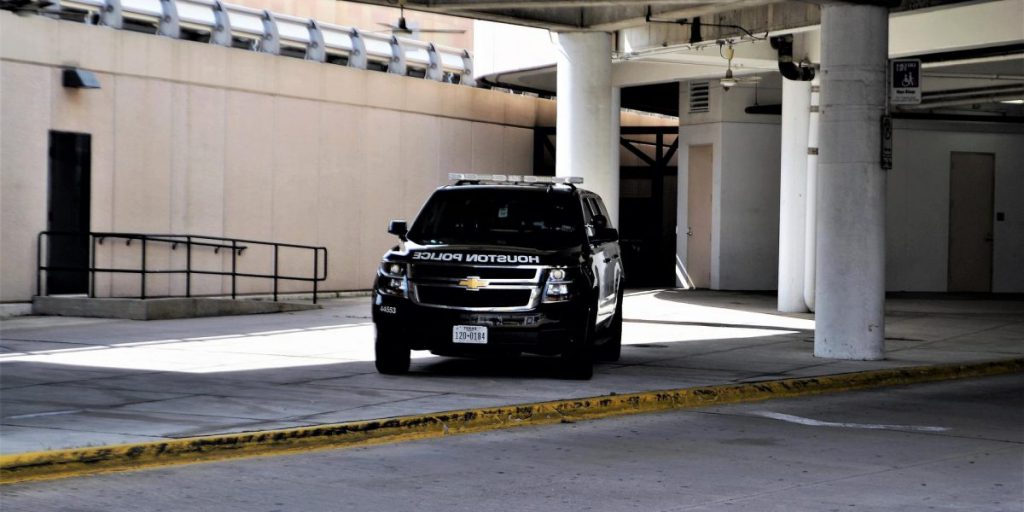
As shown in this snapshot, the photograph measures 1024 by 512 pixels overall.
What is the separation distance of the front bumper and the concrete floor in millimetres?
398

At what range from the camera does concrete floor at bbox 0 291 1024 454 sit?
A: 10891 millimetres

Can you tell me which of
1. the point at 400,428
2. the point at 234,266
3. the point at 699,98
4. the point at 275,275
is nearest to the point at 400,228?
the point at 400,428

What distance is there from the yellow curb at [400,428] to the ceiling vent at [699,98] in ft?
57.5

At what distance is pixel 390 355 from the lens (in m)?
14.0

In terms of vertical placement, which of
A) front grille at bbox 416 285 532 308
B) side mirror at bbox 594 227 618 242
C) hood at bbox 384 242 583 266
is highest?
side mirror at bbox 594 227 618 242

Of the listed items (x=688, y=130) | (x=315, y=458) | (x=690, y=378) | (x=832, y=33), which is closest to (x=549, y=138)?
(x=688, y=130)

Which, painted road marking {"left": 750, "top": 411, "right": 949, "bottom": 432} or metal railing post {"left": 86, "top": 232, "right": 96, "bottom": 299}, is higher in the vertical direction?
metal railing post {"left": 86, "top": 232, "right": 96, "bottom": 299}

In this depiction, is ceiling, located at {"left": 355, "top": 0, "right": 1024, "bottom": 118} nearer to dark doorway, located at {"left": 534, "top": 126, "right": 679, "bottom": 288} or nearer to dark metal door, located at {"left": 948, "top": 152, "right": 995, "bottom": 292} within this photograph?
dark metal door, located at {"left": 948, "top": 152, "right": 995, "bottom": 292}

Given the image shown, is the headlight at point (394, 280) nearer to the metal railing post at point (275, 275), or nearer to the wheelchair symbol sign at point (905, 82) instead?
the wheelchair symbol sign at point (905, 82)

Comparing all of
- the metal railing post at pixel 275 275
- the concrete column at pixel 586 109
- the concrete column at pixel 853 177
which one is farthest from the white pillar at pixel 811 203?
the metal railing post at pixel 275 275

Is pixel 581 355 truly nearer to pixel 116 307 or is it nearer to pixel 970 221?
pixel 116 307

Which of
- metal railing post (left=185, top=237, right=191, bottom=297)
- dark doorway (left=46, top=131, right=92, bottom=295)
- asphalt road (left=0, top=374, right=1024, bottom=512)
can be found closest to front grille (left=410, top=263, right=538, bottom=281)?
asphalt road (left=0, top=374, right=1024, bottom=512)

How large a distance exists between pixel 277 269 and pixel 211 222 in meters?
1.60

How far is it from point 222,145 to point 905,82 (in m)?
→ 13.5
